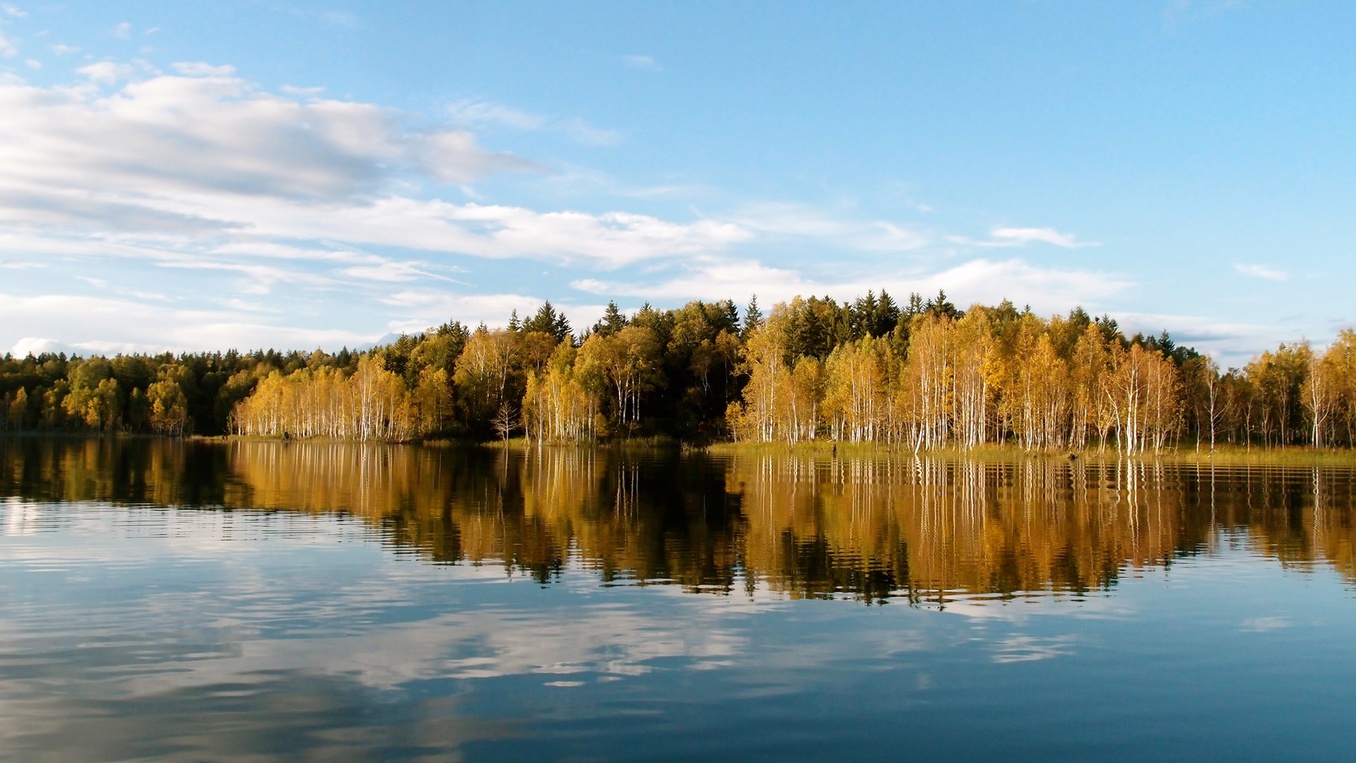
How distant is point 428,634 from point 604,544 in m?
10.7

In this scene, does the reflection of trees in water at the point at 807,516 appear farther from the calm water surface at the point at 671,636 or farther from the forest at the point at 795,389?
the forest at the point at 795,389

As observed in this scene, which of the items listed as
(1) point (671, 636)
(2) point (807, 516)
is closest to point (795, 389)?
(2) point (807, 516)

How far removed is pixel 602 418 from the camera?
115 meters

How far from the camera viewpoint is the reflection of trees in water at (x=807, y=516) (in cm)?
2097

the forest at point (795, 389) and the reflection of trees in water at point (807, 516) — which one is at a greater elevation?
the forest at point (795, 389)

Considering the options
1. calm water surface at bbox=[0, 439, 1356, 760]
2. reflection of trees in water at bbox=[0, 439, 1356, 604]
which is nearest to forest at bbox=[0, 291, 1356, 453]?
reflection of trees in water at bbox=[0, 439, 1356, 604]

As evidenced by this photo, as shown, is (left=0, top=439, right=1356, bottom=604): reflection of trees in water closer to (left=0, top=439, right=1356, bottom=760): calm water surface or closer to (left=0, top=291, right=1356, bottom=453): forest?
(left=0, top=439, right=1356, bottom=760): calm water surface

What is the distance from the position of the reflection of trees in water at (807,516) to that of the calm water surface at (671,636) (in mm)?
219

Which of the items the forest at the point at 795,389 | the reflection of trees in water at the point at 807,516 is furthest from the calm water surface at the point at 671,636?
the forest at the point at 795,389

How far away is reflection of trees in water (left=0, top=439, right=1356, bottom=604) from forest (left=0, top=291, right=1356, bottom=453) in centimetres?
2697

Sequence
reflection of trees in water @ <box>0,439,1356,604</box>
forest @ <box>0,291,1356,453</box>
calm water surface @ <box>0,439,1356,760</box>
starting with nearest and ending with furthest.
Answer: calm water surface @ <box>0,439,1356,760</box>, reflection of trees in water @ <box>0,439,1356,604</box>, forest @ <box>0,291,1356,453</box>

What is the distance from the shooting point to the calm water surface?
33.5ft

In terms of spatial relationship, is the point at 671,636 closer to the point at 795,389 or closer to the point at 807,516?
the point at 807,516

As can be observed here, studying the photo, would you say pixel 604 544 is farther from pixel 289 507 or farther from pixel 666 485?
pixel 666 485
